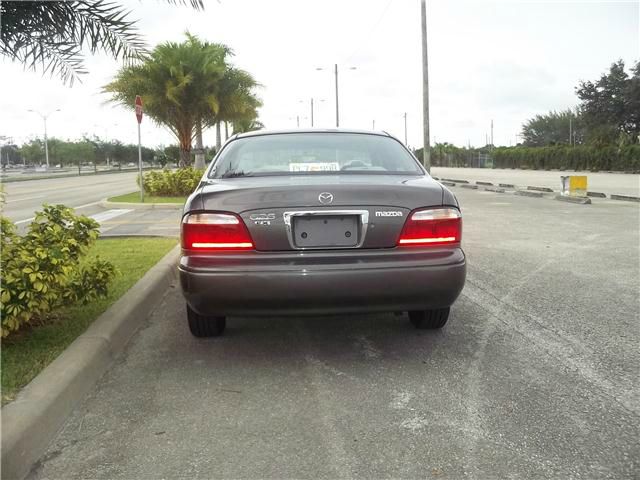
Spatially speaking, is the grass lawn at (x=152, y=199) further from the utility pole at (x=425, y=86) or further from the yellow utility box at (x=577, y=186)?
the utility pole at (x=425, y=86)

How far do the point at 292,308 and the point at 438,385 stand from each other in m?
0.94

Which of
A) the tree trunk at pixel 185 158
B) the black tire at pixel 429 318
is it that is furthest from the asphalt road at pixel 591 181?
the black tire at pixel 429 318

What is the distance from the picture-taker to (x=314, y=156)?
14.9 feet

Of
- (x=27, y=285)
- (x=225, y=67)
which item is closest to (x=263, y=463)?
(x=27, y=285)

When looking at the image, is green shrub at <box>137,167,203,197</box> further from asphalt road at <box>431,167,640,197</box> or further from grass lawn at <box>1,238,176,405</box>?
asphalt road at <box>431,167,640,197</box>

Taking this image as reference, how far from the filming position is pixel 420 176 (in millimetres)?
4160

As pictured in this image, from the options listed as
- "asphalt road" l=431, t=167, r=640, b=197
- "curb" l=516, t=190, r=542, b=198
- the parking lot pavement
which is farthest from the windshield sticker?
"asphalt road" l=431, t=167, r=640, b=197

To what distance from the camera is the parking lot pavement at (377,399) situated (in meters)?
2.54

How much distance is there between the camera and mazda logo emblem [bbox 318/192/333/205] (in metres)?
3.46

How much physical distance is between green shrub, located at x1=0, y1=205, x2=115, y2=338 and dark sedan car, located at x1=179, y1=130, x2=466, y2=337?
80cm

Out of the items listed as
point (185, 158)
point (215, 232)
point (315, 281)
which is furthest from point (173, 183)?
point (315, 281)

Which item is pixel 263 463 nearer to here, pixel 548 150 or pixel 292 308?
pixel 292 308

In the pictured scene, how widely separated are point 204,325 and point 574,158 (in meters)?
49.4

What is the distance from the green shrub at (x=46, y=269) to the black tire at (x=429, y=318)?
7.53 feet
